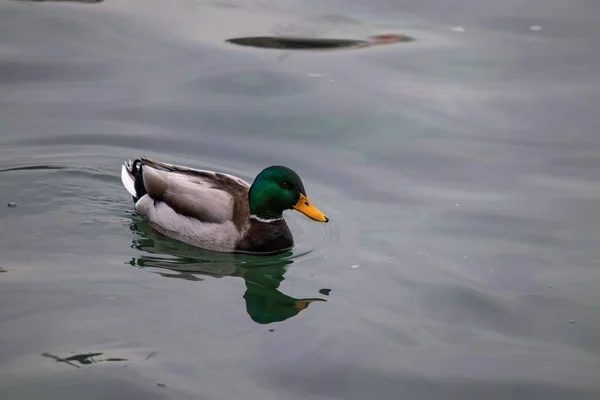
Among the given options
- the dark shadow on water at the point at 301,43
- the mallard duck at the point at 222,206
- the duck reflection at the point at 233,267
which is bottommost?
the duck reflection at the point at 233,267

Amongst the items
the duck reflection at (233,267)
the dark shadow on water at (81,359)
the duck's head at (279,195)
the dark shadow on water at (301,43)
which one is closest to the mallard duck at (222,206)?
the duck's head at (279,195)

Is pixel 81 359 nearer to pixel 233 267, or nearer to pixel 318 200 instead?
pixel 233 267

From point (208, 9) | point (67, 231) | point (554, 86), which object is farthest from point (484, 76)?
point (67, 231)

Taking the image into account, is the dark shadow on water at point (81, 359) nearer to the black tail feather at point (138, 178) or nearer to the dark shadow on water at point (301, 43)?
the black tail feather at point (138, 178)

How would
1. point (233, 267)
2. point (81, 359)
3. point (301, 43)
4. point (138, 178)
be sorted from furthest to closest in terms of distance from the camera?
point (301, 43), point (138, 178), point (233, 267), point (81, 359)

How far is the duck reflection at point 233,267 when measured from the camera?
8500mm

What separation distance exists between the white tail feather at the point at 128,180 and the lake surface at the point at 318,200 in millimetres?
183

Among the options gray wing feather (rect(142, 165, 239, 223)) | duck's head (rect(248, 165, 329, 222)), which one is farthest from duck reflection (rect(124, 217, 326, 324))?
duck's head (rect(248, 165, 329, 222))

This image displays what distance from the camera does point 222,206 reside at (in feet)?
33.2

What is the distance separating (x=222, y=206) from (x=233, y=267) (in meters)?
0.82

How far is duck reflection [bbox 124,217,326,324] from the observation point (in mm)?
8500

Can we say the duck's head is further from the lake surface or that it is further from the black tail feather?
the black tail feather

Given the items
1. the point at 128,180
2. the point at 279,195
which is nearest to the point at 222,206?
the point at 279,195

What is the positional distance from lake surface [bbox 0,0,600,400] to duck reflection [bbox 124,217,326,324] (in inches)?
1.3
